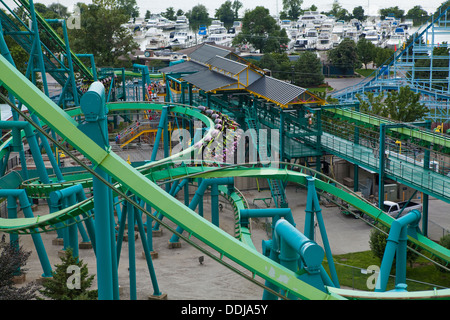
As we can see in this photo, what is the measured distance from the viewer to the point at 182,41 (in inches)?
4126

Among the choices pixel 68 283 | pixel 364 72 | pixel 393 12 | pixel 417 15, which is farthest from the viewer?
pixel 393 12

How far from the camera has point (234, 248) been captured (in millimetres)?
12508

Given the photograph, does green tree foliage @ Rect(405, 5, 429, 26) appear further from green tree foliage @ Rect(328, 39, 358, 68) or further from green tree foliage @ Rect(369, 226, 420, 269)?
green tree foliage @ Rect(369, 226, 420, 269)

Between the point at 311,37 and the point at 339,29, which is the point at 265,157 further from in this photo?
the point at 339,29

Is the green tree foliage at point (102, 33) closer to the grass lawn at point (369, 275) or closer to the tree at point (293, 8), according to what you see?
the grass lawn at point (369, 275)

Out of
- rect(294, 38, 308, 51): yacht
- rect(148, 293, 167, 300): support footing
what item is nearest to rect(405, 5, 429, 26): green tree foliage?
rect(294, 38, 308, 51): yacht

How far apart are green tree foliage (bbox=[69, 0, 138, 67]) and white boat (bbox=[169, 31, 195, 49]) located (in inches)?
1691

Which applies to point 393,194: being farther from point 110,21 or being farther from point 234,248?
point 110,21

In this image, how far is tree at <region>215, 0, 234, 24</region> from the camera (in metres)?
142

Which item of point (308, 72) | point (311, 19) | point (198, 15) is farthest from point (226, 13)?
point (308, 72)

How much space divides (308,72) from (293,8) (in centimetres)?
8396

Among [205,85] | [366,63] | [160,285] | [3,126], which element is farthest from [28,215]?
[366,63]

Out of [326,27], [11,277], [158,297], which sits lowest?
[158,297]

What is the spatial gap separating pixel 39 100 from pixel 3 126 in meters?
7.87
